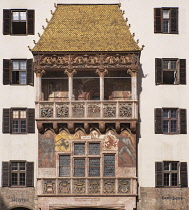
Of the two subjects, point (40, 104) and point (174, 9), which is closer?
point (40, 104)

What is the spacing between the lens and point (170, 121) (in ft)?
128

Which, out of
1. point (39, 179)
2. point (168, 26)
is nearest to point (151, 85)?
point (168, 26)

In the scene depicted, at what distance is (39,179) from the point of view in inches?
1455

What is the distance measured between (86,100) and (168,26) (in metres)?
7.78

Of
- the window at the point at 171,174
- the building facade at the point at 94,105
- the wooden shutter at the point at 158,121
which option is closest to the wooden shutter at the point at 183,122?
the building facade at the point at 94,105

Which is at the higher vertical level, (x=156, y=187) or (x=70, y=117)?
(x=70, y=117)

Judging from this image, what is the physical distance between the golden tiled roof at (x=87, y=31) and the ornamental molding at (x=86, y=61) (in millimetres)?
398

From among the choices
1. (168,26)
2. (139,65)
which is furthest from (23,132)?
(168,26)

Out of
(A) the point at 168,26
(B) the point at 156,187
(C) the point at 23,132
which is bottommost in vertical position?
(B) the point at 156,187

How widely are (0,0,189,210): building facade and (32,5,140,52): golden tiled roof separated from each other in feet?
0.21

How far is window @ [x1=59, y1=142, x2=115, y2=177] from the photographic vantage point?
37.2 metres

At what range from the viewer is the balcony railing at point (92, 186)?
121 ft

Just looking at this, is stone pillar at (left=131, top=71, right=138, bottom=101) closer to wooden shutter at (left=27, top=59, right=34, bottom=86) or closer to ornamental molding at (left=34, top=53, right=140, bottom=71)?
ornamental molding at (left=34, top=53, right=140, bottom=71)

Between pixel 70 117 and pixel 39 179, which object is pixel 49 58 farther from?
pixel 39 179
